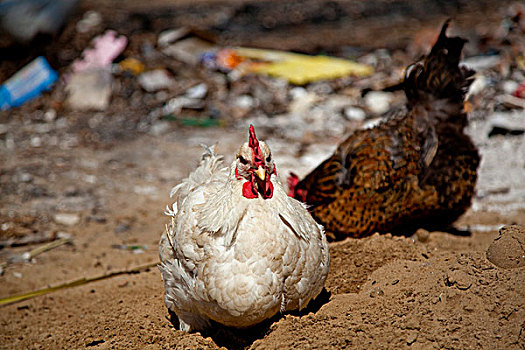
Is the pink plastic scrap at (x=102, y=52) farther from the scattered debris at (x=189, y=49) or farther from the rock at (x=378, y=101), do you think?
the rock at (x=378, y=101)

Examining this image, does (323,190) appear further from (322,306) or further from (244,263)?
(244,263)

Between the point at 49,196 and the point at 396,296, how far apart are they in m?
4.20

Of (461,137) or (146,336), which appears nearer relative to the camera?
(146,336)

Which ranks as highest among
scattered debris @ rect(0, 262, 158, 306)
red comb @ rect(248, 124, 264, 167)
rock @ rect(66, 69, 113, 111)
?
red comb @ rect(248, 124, 264, 167)

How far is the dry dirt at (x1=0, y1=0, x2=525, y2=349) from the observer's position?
7.58 ft

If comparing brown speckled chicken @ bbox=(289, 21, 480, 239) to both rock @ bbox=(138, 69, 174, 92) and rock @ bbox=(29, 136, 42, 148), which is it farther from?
rock @ bbox=(138, 69, 174, 92)

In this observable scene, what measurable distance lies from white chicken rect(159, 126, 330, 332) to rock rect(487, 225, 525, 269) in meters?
0.98

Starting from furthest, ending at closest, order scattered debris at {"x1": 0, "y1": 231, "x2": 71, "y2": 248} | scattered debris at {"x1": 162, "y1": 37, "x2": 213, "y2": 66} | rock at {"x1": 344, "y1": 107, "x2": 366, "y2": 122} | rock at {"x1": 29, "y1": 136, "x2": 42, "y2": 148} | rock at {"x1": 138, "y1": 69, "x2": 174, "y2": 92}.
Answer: scattered debris at {"x1": 162, "y1": 37, "x2": 213, "y2": 66} → rock at {"x1": 138, "y1": 69, "x2": 174, "y2": 92} → rock at {"x1": 344, "y1": 107, "x2": 366, "y2": 122} → rock at {"x1": 29, "y1": 136, "x2": 42, "y2": 148} → scattered debris at {"x1": 0, "y1": 231, "x2": 71, "y2": 248}

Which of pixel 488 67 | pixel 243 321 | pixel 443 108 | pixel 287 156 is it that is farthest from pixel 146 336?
pixel 488 67

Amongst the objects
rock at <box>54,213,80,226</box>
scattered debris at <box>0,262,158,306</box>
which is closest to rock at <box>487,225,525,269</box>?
scattered debris at <box>0,262,158,306</box>

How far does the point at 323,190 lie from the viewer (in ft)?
12.2

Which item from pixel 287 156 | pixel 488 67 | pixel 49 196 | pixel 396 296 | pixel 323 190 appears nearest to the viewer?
pixel 396 296

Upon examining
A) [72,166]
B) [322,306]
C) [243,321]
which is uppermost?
[243,321]

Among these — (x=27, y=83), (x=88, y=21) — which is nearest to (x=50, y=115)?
(x=27, y=83)
